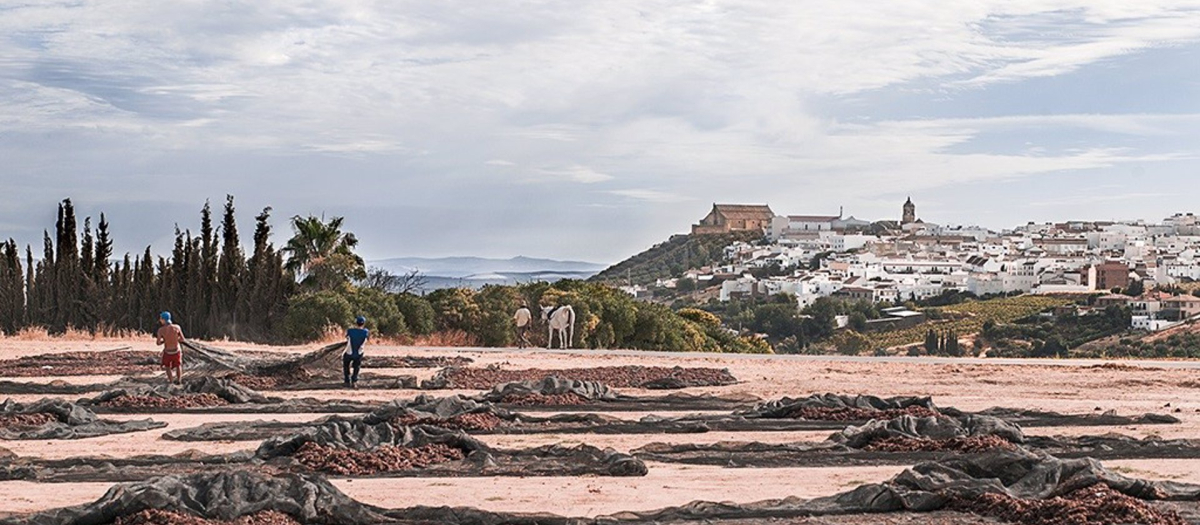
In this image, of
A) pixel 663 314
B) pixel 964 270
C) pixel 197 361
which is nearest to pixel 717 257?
pixel 964 270

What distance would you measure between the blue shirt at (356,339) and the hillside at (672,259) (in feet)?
404

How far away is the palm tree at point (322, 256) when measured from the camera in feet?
146

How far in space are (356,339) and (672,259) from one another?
150 metres

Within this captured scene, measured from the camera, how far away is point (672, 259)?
175m

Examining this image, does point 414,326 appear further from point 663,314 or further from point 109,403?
point 109,403

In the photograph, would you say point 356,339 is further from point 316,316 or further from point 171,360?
point 316,316

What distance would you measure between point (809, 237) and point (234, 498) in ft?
620

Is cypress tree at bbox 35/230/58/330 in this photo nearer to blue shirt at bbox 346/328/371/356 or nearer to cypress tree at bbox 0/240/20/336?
cypress tree at bbox 0/240/20/336

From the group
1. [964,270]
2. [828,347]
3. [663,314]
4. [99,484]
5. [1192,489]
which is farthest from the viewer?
[964,270]

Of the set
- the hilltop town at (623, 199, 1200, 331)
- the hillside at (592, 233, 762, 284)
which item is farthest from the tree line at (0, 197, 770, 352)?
the hillside at (592, 233, 762, 284)

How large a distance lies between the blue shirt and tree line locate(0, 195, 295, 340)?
56.8 ft

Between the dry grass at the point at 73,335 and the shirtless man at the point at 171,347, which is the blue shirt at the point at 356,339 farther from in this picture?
the dry grass at the point at 73,335

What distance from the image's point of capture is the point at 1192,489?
12.5 m

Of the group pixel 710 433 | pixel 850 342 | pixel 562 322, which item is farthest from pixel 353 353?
pixel 850 342
